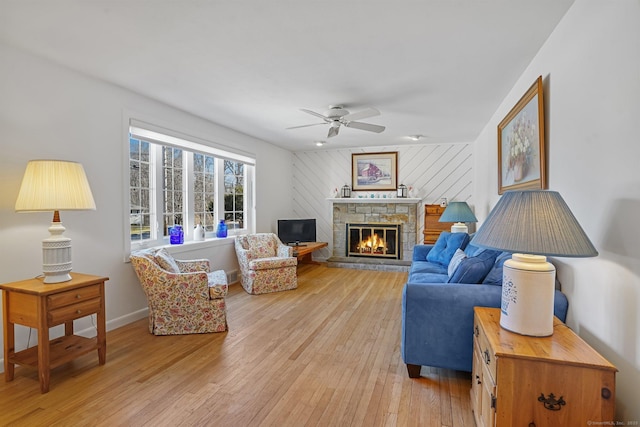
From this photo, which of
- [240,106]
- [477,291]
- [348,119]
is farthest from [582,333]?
[240,106]

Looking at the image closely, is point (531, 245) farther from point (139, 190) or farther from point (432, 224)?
point (432, 224)

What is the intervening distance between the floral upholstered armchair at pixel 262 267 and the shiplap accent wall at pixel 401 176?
6.67 feet

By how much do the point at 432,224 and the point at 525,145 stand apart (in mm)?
3607

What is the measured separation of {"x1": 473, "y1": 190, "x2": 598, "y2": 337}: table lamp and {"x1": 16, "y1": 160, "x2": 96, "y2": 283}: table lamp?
273 cm

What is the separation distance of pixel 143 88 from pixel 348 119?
7.12ft

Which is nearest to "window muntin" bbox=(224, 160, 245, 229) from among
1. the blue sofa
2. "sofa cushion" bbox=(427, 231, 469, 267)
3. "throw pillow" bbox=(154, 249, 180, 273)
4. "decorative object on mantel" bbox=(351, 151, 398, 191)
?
"throw pillow" bbox=(154, 249, 180, 273)

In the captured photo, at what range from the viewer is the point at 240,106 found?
3795 mm

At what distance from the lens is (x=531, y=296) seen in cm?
154

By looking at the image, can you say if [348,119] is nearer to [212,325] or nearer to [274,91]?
[274,91]

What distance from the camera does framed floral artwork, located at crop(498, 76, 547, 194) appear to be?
2.27 m

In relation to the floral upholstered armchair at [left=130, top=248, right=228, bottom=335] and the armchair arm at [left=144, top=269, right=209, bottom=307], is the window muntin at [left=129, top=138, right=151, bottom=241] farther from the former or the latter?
the armchair arm at [left=144, top=269, right=209, bottom=307]

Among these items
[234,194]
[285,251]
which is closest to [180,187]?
[234,194]

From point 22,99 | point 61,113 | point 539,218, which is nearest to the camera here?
point 539,218

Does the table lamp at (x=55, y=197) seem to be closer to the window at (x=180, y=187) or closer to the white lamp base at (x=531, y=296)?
the window at (x=180, y=187)
